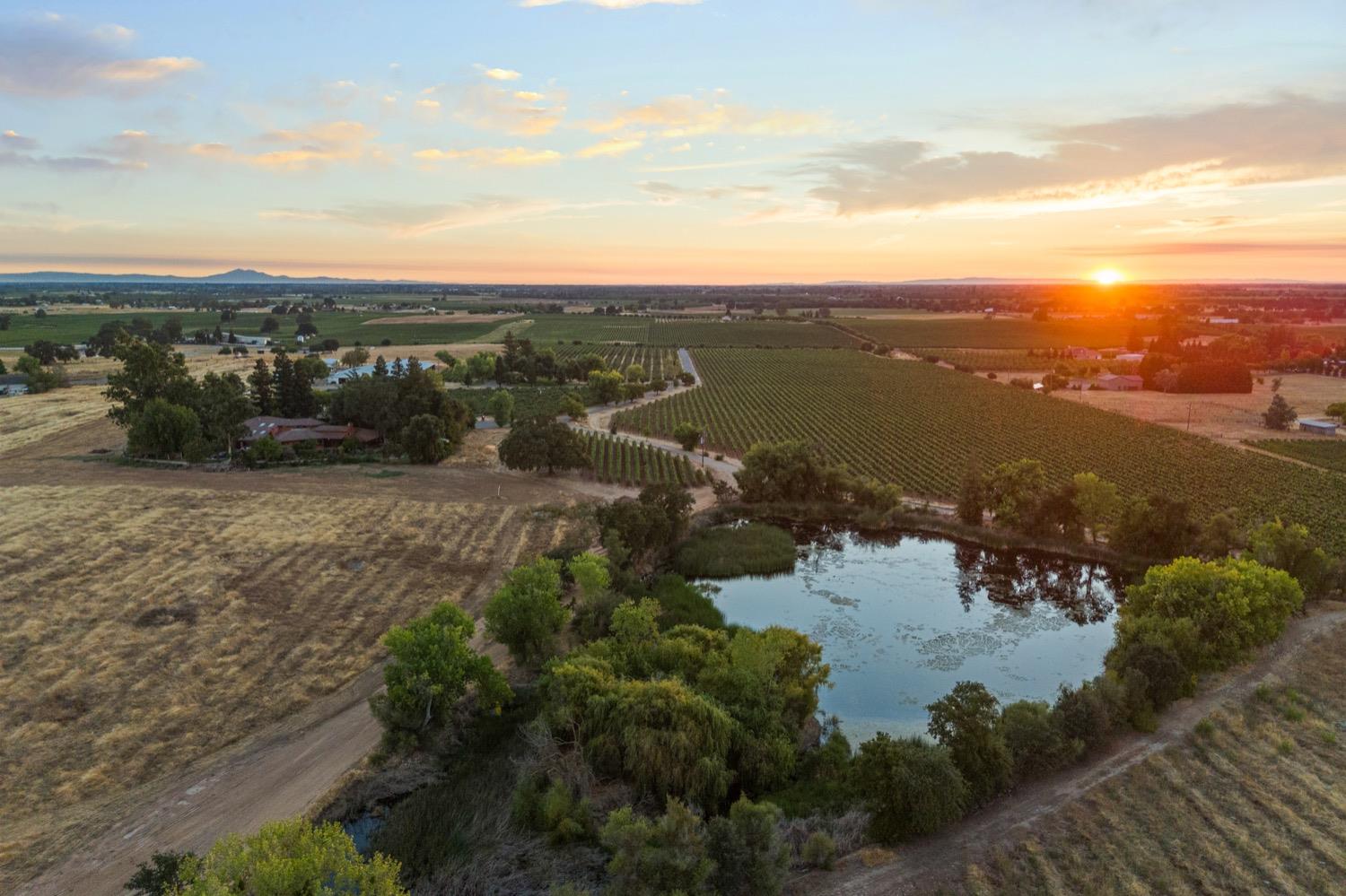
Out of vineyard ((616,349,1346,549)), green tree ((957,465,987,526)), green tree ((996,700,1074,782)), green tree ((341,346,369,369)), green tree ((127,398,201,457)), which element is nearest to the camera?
green tree ((996,700,1074,782))

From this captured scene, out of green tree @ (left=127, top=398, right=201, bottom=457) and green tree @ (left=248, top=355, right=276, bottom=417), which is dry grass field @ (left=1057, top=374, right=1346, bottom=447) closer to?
green tree @ (left=248, top=355, right=276, bottom=417)

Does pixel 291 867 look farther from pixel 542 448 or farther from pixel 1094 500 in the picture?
pixel 1094 500

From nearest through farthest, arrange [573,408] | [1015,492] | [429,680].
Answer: [429,680]
[1015,492]
[573,408]

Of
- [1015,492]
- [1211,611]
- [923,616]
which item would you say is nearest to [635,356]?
[1015,492]

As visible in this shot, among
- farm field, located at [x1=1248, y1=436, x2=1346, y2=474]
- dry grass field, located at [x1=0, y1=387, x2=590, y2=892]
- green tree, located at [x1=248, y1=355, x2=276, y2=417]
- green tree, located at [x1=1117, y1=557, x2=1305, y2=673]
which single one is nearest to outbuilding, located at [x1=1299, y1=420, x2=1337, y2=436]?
farm field, located at [x1=1248, y1=436, x2=1346, y2=474]

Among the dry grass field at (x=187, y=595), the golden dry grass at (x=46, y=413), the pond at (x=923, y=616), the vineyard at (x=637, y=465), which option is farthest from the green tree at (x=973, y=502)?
the golden dry grass at (x=46, y=413)

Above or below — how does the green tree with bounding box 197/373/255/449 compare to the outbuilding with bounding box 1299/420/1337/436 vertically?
above

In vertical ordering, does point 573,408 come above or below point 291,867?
above
